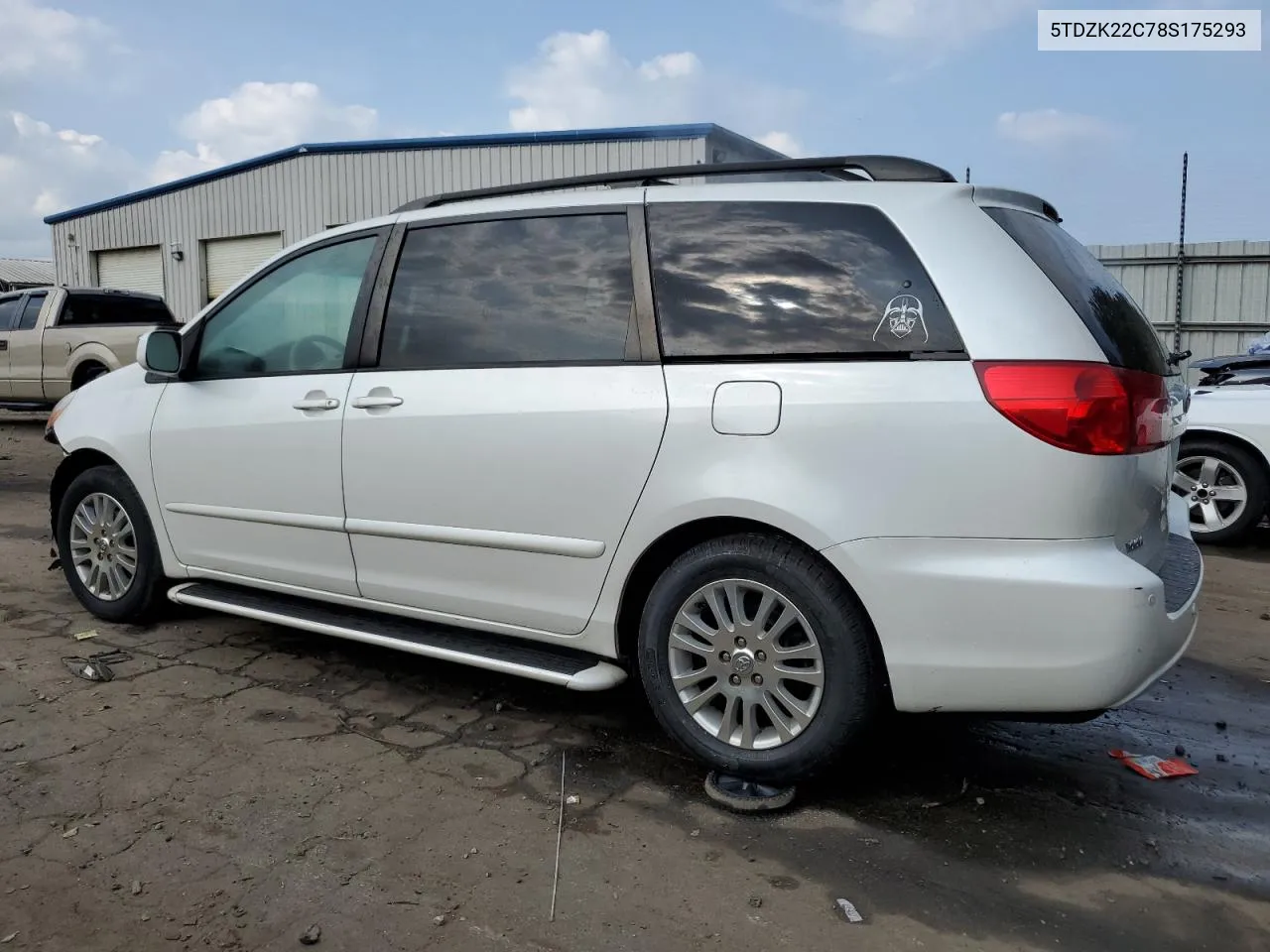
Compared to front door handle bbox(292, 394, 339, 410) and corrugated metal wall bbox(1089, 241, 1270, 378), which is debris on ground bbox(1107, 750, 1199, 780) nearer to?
front door handle bbox(292, 394, 339, 410)

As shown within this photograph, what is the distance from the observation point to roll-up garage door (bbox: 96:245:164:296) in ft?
69.3

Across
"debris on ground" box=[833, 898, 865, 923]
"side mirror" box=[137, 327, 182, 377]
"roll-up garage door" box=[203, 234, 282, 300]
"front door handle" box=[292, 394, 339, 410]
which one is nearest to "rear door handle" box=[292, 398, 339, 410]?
"front door handle" box=[292, 394, 339, 410]

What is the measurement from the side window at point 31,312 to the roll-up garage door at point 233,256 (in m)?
5.66

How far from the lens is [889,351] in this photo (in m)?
2.79

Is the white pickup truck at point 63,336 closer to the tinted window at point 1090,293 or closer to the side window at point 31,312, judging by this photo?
the side window at point 31,312

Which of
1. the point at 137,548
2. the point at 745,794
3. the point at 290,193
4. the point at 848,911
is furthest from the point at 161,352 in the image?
the point at 290,193

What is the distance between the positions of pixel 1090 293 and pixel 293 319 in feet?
9.73

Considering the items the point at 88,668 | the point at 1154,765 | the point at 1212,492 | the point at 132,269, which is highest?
the point at 132,269

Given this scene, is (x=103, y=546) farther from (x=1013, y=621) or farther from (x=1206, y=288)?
(x=1206, y=288)

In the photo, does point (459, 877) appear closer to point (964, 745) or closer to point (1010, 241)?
point (964, 745)

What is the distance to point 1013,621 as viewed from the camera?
261cm

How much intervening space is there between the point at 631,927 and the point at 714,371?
153cm

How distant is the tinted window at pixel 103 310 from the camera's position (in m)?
13.1

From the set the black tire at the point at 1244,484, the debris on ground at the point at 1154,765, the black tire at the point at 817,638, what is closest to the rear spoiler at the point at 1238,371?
the black tire at the point at 1244,484
